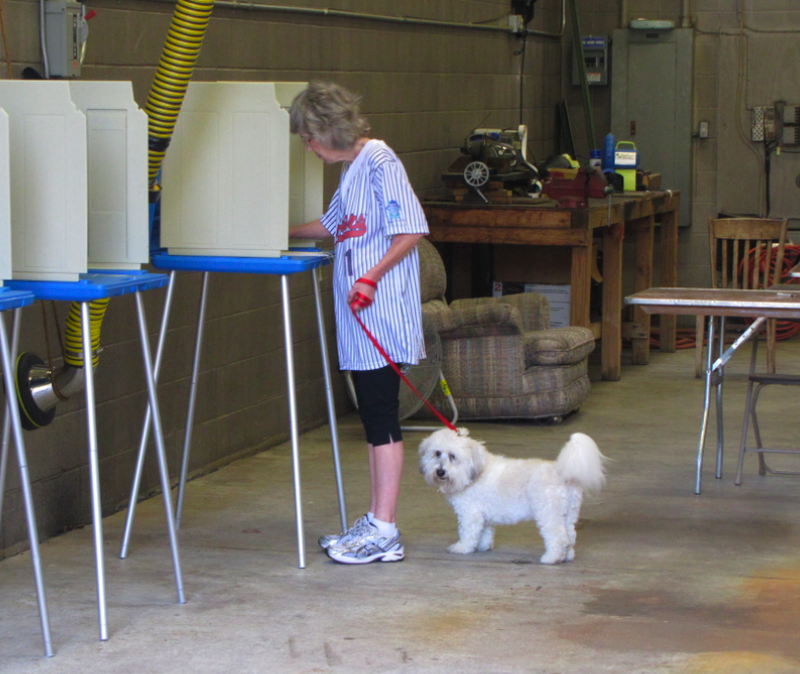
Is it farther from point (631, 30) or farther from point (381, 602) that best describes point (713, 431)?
point (631, 30)

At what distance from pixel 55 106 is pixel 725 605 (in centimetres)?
222

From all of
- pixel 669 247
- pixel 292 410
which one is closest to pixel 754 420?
pixel 292 410

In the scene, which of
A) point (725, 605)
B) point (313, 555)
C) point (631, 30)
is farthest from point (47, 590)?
point (631, 30)

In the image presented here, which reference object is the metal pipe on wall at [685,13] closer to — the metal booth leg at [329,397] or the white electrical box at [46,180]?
the metal booth leg at [329,397]

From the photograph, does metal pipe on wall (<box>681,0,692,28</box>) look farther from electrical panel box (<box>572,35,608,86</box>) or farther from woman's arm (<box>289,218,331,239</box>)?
woman's arm (<box>289,218,331,239</box>)

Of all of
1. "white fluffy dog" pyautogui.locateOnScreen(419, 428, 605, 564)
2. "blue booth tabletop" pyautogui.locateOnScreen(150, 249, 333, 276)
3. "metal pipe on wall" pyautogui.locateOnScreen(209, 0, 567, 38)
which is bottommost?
"white fluffy dog" pyautogui.locateOnScreen(419, 428, 605, 564)

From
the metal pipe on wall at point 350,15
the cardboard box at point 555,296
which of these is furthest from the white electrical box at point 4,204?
the cardboard box at point 555,296

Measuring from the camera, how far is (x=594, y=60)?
29.6 feet

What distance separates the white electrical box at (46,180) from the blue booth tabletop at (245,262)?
0.60 metres

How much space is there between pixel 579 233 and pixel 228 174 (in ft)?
10.1

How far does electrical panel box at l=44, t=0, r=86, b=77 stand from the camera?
3.75 meters

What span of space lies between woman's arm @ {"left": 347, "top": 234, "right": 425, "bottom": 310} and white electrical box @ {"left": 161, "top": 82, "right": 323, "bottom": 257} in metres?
0.25

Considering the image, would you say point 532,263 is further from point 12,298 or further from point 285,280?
point 12,298

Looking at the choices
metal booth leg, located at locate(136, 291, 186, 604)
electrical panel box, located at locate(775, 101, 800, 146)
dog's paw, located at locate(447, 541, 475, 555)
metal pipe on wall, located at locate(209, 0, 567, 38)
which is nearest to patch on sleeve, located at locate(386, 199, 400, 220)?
metal booth leg, located at locate(136, 291, 186, 604)
